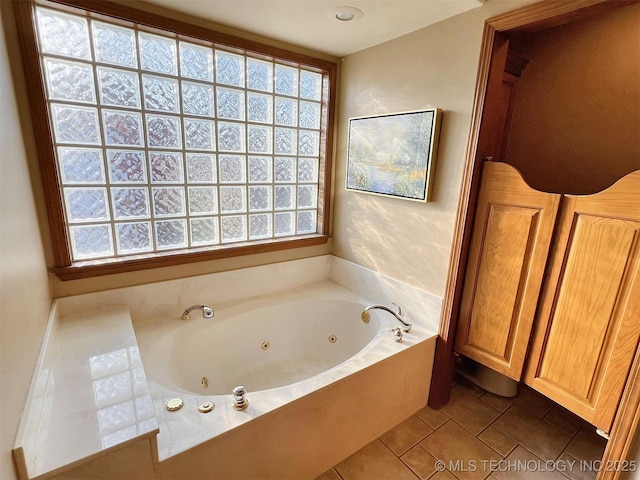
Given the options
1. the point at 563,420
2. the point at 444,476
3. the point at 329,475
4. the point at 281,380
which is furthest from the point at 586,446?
the point at 281,380

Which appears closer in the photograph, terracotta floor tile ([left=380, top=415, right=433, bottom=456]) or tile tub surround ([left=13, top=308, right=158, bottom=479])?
tile tub surround ([left=13, top=308, right=158, bottom=479])

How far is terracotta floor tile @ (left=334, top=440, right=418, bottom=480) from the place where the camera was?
150cm

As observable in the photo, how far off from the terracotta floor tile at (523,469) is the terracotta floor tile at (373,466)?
0.45 meters

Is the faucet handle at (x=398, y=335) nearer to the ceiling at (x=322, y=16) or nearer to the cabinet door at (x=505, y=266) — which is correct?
the cabinet door at (x=505, y=266)

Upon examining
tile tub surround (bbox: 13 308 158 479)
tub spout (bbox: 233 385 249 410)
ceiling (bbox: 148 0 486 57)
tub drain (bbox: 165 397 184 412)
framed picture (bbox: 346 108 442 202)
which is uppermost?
ceiling (bbox: 148 0 486 57)

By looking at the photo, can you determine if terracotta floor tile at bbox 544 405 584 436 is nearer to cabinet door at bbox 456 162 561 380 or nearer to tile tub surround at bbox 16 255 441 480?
cabinet door at bbox 456 162 561 380

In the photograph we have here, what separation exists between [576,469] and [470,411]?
1.69ft

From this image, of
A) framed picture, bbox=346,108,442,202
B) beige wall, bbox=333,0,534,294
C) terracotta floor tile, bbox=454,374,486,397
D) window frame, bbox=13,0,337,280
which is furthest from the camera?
terracotta floor tile, bbox=454,374,486,397

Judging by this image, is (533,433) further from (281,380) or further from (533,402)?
(281,380)

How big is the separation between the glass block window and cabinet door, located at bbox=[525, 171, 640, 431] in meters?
1.69

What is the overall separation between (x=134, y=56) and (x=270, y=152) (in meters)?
0.91

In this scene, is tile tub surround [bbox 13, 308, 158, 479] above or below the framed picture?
below

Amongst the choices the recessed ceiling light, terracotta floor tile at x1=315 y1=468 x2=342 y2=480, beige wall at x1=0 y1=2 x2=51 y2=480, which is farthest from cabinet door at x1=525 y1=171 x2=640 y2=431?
beige wall at x1=0 y1=2 x2=51 y2=480

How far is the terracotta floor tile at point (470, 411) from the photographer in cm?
183
